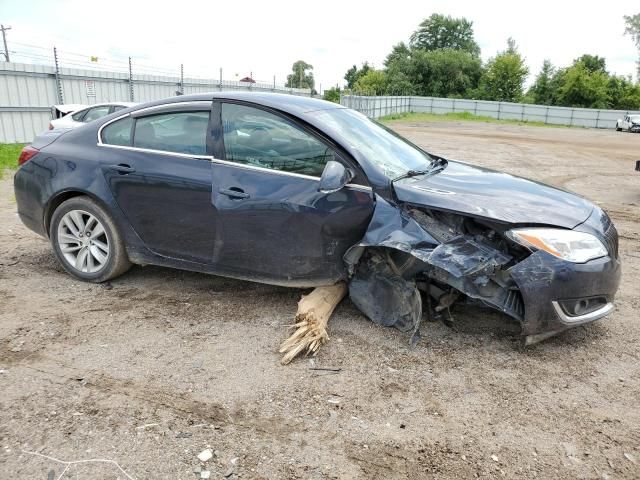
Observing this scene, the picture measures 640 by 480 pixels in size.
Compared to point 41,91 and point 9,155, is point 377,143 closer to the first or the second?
point 9,155

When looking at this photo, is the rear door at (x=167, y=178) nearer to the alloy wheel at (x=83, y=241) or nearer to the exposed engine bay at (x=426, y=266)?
the alloy wheel at (x=83, y=241)

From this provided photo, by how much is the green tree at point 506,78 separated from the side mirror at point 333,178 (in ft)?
188

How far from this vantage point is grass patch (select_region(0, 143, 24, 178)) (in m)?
11.1

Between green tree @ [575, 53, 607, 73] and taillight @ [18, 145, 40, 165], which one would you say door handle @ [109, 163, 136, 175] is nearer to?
taillight @ [18, 145, 40, 165]

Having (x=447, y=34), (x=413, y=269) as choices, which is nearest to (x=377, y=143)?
(x=413, y=269)

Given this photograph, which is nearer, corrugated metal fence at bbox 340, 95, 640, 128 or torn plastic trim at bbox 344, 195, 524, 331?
torn plastic trim at bbox 344, 195, 524, 331

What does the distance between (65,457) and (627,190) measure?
35.1ft

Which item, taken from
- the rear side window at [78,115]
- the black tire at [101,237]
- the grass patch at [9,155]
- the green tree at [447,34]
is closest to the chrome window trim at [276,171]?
the black tire at [101,237]

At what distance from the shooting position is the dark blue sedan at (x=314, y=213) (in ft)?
11.0

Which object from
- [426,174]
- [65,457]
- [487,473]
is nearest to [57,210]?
[65,457]

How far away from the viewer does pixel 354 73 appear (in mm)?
83125

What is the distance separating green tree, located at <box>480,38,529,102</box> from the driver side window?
56973 millimetres

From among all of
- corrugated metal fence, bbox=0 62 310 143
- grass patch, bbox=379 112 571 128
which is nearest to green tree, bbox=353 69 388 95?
grass patch, bbox=379 112 571 128

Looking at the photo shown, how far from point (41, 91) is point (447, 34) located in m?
70.0
